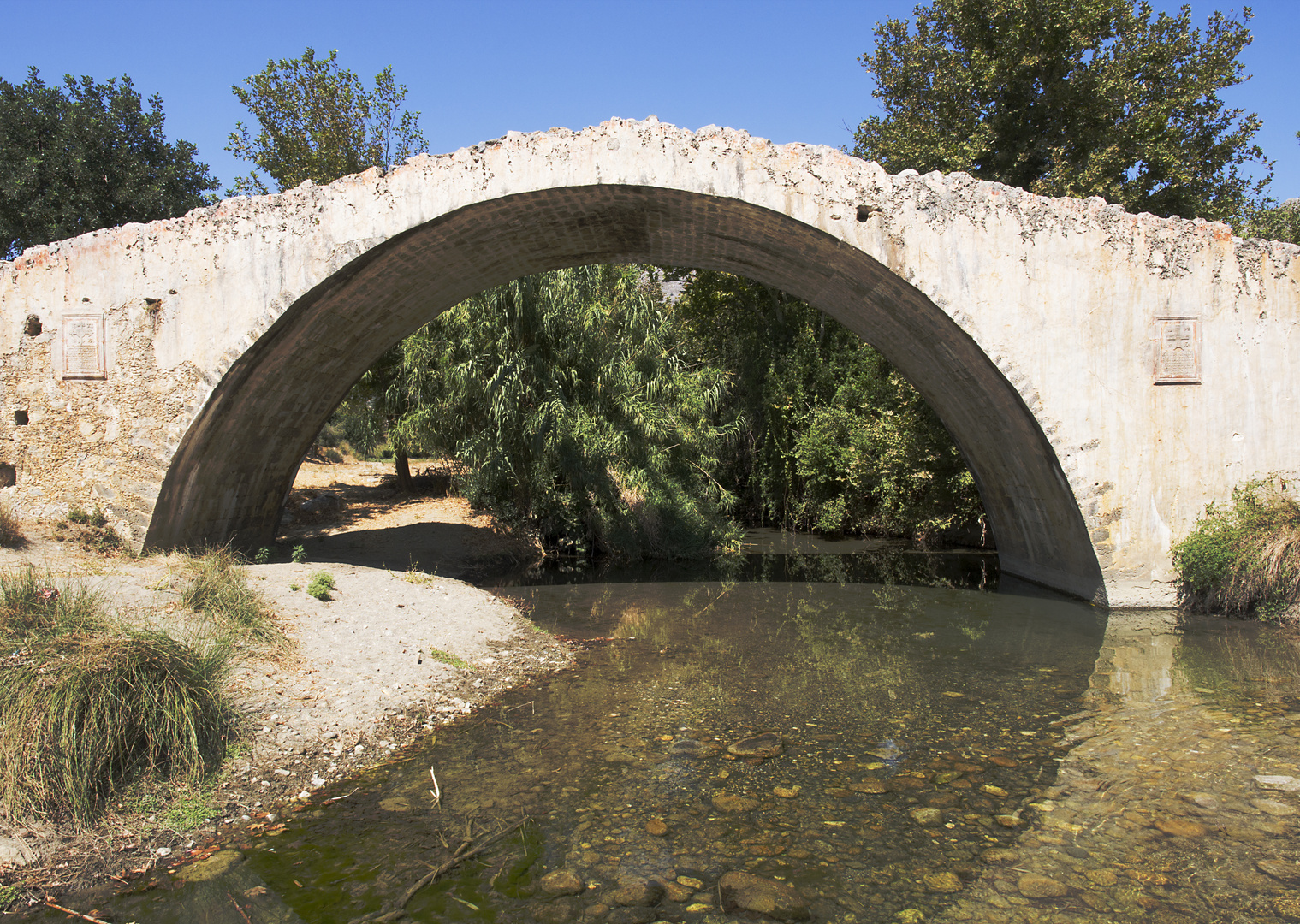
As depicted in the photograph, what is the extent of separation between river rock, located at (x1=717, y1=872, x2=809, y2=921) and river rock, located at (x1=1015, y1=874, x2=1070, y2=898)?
941 mm

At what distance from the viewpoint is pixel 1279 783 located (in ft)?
14.1

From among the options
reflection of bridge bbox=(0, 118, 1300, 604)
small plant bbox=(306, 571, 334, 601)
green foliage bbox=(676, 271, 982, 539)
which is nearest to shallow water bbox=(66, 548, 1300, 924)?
reflection of bridge bbox=(0, 118, 1300, 604)

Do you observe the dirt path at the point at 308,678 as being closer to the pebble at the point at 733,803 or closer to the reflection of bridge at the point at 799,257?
the reflection of bridge at the point at 799,257

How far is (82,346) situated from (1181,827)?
10.2 metres

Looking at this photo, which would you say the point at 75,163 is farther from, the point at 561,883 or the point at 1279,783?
the point at 1279,783

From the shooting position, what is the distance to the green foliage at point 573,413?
12.5m

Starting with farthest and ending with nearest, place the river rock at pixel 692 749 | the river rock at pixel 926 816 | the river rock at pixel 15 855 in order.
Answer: the river rock at pixel 692 749, the river rock at pixel 926 816, the river rock at pixel 15 855

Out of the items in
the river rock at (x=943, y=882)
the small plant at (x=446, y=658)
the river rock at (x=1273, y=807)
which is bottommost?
the river rock at (x=943, y=882)

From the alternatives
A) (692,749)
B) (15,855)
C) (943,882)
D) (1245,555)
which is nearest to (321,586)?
(15,855)

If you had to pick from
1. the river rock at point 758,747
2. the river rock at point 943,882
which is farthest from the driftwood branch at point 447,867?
the river rock at point 943,882

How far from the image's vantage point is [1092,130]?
14.2 meters

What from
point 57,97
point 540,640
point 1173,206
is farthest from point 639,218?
point 57,97

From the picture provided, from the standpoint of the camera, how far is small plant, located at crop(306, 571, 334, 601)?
7398 millimetres

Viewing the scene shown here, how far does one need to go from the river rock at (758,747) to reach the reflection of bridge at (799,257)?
4900 mm
